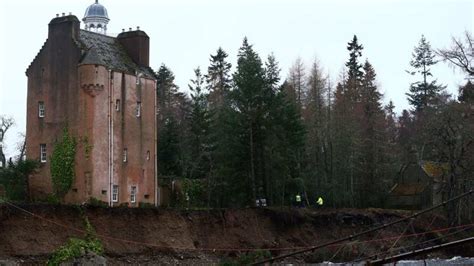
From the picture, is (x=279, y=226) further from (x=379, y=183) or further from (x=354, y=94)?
(x=354, y=94)

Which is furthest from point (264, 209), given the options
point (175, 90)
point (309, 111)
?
point (175, 90)

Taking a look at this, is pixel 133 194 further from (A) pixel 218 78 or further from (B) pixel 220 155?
(A) pixel 218 78

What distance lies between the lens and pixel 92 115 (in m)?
51.5

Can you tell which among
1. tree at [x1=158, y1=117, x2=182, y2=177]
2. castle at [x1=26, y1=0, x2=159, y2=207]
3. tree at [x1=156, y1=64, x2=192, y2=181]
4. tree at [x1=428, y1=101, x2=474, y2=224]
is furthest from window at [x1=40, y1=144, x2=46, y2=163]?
tree at [x1=428, y1=101, x2=474, y2=224]

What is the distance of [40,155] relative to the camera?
5341 centimetres

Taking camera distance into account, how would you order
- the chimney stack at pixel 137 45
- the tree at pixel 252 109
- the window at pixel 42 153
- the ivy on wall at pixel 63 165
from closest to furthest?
the ivy on wall at pixel 63 165, the window at pixel 42 153, the chimney stack at pixel 137 45, the tree at pixel 252 109

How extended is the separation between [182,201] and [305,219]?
1161cm

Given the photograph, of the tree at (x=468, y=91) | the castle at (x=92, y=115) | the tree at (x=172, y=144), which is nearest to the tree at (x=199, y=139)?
the tree at (x=172, y=144)

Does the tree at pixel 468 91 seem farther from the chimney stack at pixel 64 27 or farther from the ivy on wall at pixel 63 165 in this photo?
the chimney stack at pixel 64 27

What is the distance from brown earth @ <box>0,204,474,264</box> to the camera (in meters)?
40.8

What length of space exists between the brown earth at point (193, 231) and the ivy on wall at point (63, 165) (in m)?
6.42

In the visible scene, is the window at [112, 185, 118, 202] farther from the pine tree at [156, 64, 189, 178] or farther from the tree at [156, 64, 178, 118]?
the tree at [156, 64, 178, 118]

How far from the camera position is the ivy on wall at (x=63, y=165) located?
51125 millimetres

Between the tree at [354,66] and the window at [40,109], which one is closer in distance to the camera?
the window at [40,109]
